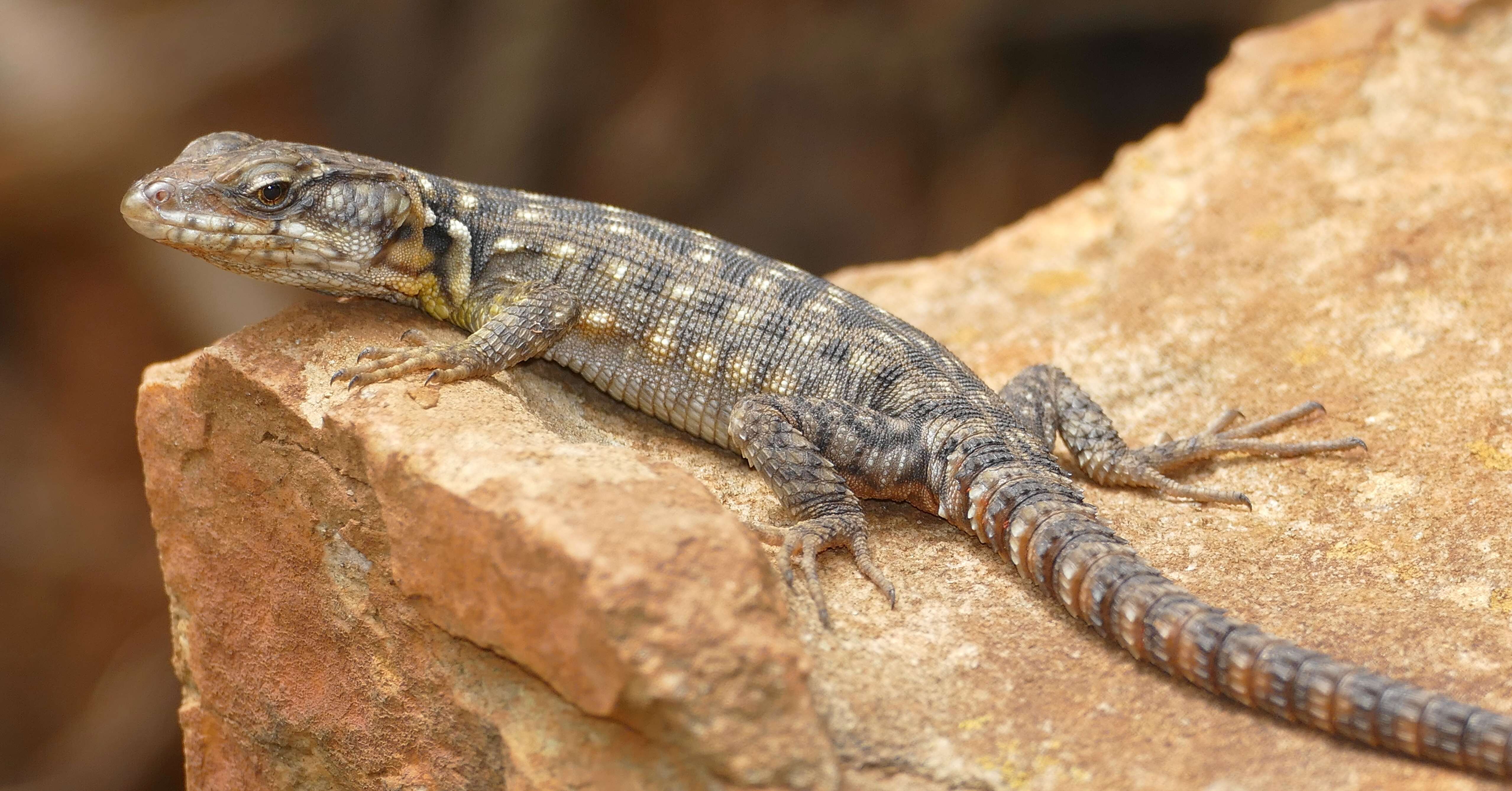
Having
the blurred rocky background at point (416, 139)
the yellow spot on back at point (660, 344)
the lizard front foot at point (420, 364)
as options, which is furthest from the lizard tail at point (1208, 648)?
the blurred rocky background at point (416, 139)

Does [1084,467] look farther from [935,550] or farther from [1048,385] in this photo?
[935,550]

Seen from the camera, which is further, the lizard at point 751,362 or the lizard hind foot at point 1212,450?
the lizard hind foot at point 1212,450

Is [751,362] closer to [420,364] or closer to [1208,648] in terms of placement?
[420,364]

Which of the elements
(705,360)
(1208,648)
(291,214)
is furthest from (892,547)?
(291,214)

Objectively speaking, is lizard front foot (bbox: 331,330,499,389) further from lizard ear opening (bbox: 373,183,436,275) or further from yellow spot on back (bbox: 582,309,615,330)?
yellow spot on back (bbox: 582,309,615,330)

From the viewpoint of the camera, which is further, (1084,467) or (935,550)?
(1084,467)

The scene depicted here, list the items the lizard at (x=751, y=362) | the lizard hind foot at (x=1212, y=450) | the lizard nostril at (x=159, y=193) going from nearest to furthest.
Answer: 1. the lizard at (x=751, y=362)
2. the lizard nostril at (x=159, y=193)
3. the lizard hind foot at (x=1212, y=450)

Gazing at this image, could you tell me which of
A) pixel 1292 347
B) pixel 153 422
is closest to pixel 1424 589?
pixel 1292 347

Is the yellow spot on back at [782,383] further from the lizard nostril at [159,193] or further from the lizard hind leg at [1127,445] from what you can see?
the lizard nostril at [159,193]
